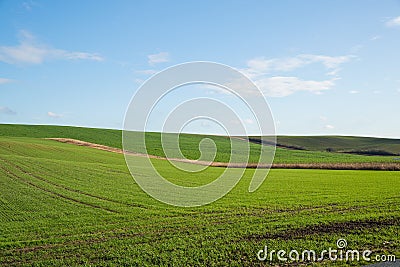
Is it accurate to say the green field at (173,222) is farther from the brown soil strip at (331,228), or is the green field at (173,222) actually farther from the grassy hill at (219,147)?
the grassy hill at (219,147)

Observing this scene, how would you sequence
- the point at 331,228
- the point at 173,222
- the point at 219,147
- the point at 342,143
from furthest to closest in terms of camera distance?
the point at 342,143 < the point at 219,147 < the point at 173,222 < the point at 331,228

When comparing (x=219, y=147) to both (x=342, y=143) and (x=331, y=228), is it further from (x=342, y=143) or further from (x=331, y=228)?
(x=331, y=228)

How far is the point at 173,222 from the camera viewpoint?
17031mm

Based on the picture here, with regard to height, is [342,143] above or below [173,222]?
above

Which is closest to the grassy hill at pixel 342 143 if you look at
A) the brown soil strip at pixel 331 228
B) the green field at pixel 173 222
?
the green field at pixel 173 222

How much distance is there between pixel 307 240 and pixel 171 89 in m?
7.60


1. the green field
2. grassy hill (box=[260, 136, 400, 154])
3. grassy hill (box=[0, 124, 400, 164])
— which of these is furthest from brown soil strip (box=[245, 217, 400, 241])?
grassy hill (box=[260, 136, 400, 154])

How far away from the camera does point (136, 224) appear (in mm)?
Answer: 16594

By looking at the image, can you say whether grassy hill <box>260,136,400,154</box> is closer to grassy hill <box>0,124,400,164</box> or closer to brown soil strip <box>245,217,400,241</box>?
grassy hill <box>0,124,400,164</box>

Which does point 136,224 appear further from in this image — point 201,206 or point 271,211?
point 271,211

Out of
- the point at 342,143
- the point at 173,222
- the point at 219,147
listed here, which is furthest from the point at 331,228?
the point at 342,143

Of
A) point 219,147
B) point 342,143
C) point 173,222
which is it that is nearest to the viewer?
point 173,222

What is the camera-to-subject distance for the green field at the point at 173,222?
12.5 meters

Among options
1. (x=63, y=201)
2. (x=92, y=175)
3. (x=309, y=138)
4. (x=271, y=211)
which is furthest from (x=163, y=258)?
(x=309, y=138)
